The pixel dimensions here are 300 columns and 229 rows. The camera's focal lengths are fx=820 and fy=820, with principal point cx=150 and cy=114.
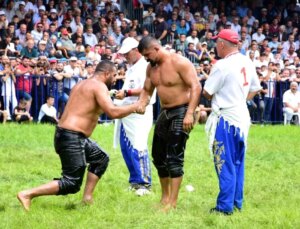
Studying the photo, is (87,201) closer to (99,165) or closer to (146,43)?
(99,165)

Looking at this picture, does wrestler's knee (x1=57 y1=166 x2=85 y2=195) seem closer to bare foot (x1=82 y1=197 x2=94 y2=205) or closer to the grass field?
the grass field

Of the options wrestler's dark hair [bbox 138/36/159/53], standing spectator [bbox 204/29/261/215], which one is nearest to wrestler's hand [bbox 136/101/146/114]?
wrestler's dark hair [bbox 138/36/159/53]

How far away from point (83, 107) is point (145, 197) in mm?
1764

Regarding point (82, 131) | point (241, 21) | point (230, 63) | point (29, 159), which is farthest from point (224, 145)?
point (241, 21)

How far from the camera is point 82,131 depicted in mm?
9016

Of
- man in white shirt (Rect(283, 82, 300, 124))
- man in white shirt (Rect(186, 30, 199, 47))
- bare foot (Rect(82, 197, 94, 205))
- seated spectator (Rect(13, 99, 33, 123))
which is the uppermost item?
man in white shirt (Rect(186, 30, 199, 47))

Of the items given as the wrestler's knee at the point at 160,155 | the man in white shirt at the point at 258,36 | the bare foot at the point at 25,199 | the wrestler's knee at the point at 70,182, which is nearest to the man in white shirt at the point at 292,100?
the man in white shirt at the point at 258,36

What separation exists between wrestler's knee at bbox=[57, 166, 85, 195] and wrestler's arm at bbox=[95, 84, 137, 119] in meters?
0.68

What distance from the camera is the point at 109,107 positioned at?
29.2ft

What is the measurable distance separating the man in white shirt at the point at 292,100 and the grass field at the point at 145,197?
5.08m

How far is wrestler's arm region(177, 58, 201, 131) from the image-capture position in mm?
9031

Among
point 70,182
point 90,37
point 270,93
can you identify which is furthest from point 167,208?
point 90,37

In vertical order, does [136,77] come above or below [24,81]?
above

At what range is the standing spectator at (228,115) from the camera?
8.78 m
